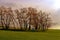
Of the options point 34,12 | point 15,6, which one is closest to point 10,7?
point 15,6

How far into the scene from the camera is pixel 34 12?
6.38 ft

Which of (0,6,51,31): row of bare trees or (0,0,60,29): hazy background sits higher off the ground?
(0,0,60,29): hazy background

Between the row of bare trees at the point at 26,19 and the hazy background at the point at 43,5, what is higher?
the hazy background at the point at 43,5

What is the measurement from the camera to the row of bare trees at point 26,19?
1932mm

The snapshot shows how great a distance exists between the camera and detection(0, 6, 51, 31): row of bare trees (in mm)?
1932

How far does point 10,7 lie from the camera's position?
1.96 meters

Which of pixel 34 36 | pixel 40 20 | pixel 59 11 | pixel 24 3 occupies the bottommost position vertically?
pixel 34 36

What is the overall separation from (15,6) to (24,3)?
13 centimetres

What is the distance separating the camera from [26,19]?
194 cm

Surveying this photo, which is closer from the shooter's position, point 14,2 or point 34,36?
point 34,36

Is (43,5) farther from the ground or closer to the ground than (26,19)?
farther from the ground

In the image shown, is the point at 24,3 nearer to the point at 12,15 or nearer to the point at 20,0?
the point at 20,0

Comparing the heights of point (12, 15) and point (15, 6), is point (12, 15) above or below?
below

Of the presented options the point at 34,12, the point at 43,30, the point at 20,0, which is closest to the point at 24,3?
the point at 20,0
